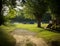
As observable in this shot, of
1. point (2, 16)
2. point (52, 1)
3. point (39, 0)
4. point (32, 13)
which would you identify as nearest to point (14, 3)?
point (2, 16)

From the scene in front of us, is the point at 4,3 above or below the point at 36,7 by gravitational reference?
above

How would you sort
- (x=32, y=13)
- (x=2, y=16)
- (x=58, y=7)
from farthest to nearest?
1. (x=32, y=13)
2. (x=58, y=7)
3. (x=2, y=16)

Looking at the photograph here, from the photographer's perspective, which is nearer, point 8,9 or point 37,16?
point 8,9

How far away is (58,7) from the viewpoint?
18.4m

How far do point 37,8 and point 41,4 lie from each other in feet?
Result: 3.77

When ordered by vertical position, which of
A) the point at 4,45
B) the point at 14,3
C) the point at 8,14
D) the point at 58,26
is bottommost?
the point at 58,26

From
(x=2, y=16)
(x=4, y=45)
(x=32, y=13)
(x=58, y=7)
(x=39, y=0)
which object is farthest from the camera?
(x=32, y=13)

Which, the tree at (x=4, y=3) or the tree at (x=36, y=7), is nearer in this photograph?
the tree at (x=4, y=3)

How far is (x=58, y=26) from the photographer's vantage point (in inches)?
1250

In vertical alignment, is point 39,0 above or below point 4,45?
above

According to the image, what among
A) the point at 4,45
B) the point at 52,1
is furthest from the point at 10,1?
the point at 4,45

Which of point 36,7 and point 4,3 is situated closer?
point 4,3

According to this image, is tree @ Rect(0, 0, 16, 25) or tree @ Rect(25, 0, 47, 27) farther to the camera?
tree @ Rect(25, 0, 47, 27)

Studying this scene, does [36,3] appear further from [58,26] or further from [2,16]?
[2,16]
